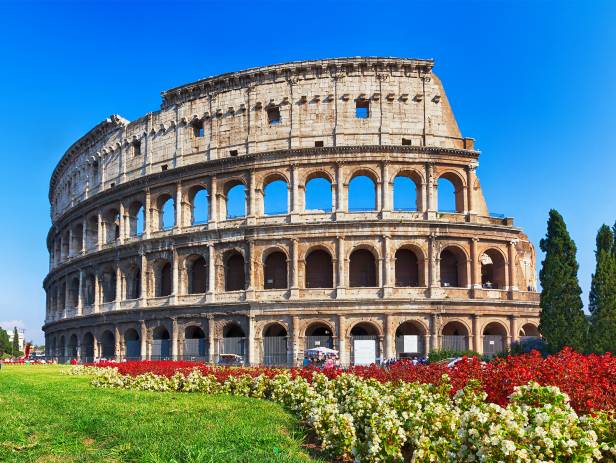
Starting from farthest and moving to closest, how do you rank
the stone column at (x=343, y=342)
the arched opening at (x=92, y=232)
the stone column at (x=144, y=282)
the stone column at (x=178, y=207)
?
1. the arched opening at (x=92, y=232)
2. the stone column at (x=144, y=282)
3. the stone column at (x=178, y=207)
4. the stone column at (x=343, y=342)

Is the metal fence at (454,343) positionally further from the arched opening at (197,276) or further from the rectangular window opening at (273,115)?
the rectangular window opening at (273,115)

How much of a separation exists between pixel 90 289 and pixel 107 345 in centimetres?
483

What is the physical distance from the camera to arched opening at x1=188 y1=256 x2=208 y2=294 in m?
34.0

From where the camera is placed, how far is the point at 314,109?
32375 mm

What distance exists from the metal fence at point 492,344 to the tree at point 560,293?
5276 mm

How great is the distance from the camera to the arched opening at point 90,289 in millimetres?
40125

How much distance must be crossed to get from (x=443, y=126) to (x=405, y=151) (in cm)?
299

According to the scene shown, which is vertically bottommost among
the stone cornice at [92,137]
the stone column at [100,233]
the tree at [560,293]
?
the tree at [560,293]

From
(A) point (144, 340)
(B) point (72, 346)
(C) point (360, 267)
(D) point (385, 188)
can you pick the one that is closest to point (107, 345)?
(B) point (72, 346)

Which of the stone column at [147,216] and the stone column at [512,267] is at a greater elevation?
the stone column at [147,216]

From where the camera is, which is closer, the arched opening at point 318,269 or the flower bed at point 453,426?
the flower bed at point 453,426

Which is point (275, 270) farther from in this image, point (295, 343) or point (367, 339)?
point (367, 339)

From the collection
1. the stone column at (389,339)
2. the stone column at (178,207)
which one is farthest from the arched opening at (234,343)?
the stone column at (389,339)

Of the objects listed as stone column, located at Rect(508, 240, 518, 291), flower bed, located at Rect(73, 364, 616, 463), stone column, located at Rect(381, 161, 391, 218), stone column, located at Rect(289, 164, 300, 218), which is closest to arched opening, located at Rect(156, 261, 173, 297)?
stone column, located at Rect(289, 164, 300, 218)
